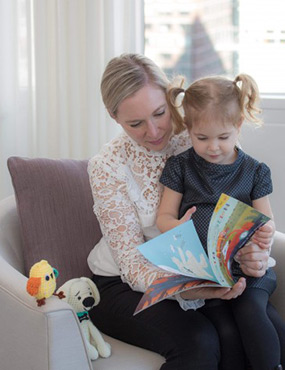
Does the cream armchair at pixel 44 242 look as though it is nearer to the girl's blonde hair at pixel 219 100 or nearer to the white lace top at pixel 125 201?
the white lace top at pixel 125 201

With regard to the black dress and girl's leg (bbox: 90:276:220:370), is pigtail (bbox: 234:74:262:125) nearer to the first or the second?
the black dress

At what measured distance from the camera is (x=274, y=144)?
8.30 feet

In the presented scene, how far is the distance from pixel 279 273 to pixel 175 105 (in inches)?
22.4

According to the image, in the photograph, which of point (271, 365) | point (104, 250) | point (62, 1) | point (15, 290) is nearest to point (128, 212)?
point (104, 250)

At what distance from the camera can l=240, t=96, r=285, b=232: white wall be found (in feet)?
8.27

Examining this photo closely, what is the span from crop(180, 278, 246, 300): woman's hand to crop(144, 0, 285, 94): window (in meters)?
1.33

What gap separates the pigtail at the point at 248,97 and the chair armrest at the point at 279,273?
40cm

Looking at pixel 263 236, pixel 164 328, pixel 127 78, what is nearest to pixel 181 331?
pixel 164 328

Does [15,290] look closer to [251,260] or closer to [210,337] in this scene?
[210,337]

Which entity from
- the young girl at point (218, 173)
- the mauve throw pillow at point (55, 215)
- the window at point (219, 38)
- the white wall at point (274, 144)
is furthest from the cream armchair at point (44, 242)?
the window at point (219, 38)

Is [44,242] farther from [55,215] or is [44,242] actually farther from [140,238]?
[140,238]

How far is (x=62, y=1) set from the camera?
255 centimetres

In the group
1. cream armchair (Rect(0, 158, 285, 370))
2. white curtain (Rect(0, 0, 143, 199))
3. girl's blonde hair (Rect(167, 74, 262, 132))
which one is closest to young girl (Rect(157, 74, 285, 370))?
girl's blonde hair (Rect(167, 74, 262, 132))

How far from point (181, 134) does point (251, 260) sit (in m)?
0.49
